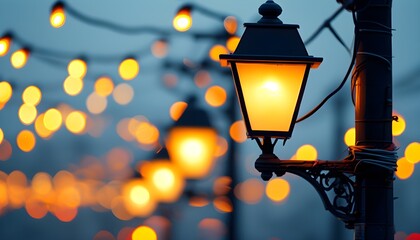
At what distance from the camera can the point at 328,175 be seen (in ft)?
12.4

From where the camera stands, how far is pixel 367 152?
144 inches

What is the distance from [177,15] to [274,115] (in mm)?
4348

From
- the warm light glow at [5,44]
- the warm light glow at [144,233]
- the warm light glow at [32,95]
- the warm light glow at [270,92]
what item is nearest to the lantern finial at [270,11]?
the warm light glow at [270,92]

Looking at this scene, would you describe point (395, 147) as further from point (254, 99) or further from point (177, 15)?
point (177, 15)

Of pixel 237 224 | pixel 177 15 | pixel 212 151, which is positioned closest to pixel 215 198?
pixel 237 224

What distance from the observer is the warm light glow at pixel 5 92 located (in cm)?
1159

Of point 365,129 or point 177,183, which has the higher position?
point 177,183

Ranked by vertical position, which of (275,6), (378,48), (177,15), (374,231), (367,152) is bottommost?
(374,231)

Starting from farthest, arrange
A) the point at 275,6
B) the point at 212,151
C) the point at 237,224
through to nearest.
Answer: the point at 237,224, the point at 212,151, the point at 275,6

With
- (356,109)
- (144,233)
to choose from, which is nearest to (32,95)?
(144,233)

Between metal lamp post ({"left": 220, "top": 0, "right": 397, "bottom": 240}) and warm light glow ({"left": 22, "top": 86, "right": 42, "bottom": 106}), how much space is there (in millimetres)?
7971

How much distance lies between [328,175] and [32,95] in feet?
27.0

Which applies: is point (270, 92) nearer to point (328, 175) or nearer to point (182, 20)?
point (328, 175)

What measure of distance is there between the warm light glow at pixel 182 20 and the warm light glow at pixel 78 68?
2.48m
